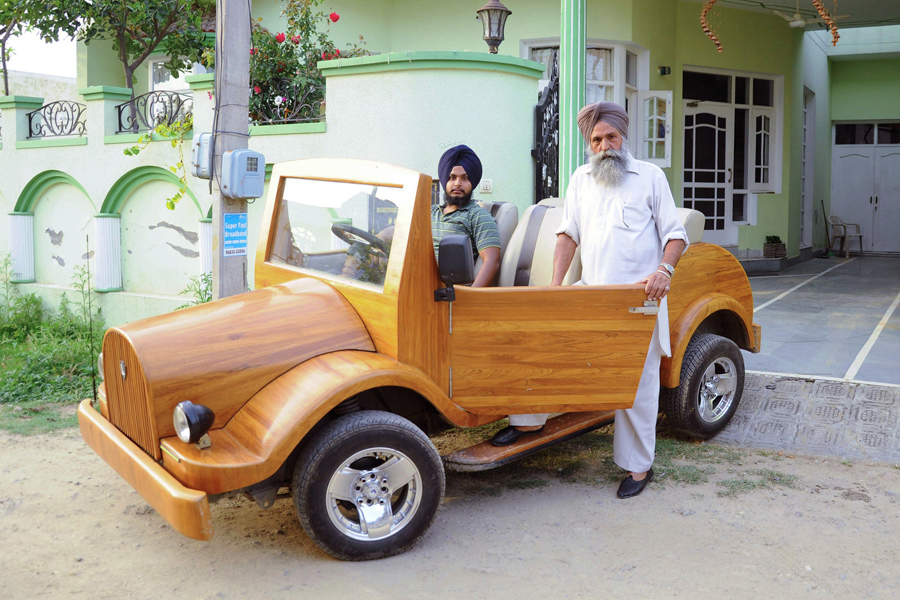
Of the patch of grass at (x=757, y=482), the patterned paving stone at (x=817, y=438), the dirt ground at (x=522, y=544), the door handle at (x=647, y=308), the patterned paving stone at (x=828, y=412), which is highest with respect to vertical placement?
the door handle at (x=647, y=308)

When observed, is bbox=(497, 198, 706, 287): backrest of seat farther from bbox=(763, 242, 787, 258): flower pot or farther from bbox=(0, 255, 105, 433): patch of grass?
bbox=(763, 242, 787, 258): flower pot

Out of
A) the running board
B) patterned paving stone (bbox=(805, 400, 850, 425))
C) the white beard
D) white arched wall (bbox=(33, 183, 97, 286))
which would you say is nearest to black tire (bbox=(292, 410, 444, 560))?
the running board

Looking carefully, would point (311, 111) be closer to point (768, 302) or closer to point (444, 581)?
point (768, 302)

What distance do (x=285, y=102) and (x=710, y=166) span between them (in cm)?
732

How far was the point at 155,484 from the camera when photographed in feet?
10.8

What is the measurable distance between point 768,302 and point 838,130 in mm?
10931

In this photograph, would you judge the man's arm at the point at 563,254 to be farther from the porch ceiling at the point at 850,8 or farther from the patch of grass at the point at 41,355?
the porch ceiling at the point at 850,8

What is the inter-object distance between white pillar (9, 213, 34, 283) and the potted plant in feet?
36.4

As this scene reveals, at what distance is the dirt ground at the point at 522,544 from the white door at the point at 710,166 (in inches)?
349

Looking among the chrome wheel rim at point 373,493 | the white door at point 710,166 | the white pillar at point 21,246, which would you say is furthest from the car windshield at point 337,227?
the white door at point 710,166

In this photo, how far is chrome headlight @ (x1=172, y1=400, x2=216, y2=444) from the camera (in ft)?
10.6

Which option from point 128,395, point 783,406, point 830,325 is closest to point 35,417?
point 128,395

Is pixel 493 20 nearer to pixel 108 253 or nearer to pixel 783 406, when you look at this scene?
pixel 783 406

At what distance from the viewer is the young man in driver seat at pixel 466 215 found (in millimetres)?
4477
